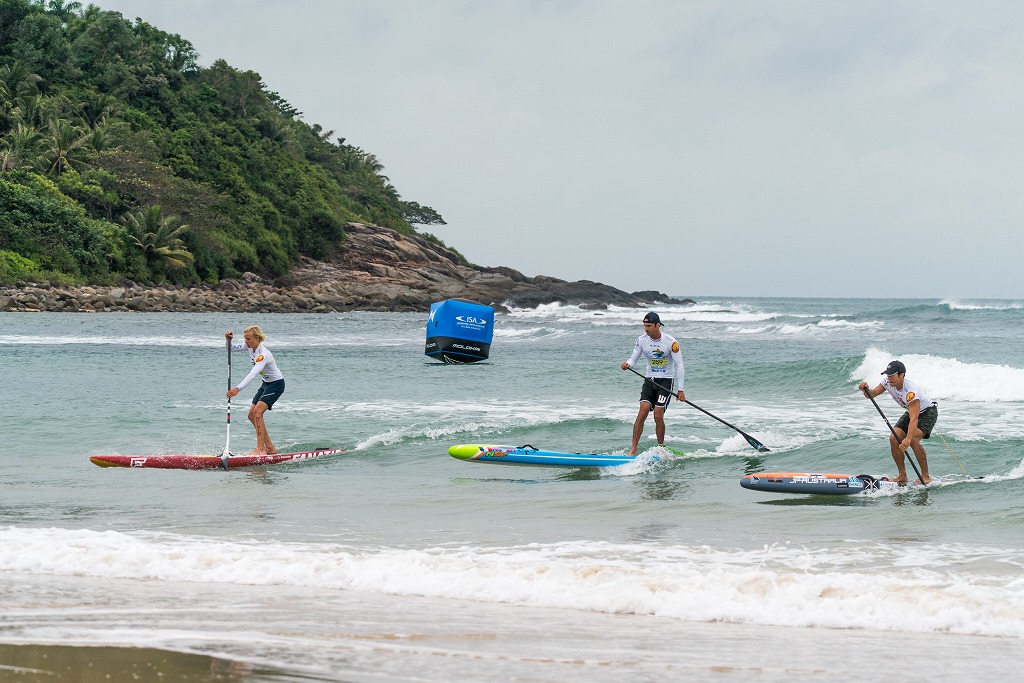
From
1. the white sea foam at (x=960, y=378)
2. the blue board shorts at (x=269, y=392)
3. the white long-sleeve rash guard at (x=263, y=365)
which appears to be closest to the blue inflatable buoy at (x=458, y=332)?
the white sea foam at (x=960, y=378)

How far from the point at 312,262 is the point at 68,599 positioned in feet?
239

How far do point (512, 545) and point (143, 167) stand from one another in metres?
64.5

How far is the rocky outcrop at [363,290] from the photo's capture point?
179ft

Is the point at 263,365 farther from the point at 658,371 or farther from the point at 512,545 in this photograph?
the point at 512,545

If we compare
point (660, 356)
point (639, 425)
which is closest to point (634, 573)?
point (639, 425)

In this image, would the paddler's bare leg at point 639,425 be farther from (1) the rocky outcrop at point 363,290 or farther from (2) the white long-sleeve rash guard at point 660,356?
(1) the rocky outcrop at point 363,290

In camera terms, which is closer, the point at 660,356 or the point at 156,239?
the point at 660,356

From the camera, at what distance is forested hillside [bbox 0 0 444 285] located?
5847 centimetres

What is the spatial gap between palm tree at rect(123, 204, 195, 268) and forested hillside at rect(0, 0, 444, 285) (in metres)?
0.09

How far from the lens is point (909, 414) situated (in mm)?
9852

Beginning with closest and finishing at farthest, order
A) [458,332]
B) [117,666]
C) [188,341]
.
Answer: [117,666] < [458,332] < [188,341]

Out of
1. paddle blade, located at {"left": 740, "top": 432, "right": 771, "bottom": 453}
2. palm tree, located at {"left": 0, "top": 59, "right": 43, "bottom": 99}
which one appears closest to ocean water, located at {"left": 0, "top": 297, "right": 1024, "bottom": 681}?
paddle blade, located at {"left": 740, "top": 432, "right": 771, "bottom": 453}

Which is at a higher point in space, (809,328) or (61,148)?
(61,148)

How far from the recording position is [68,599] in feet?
19.9
